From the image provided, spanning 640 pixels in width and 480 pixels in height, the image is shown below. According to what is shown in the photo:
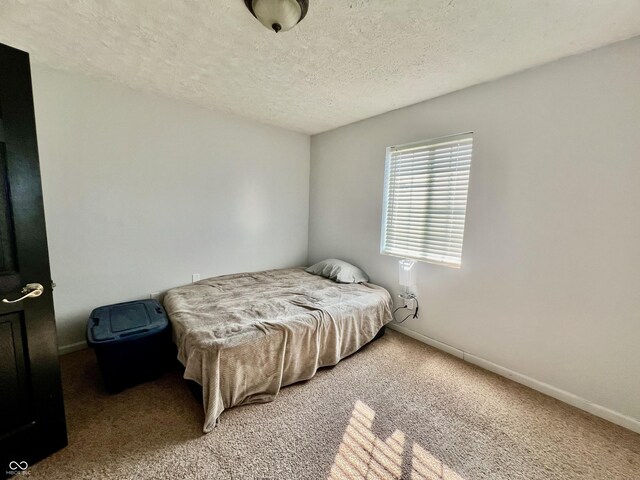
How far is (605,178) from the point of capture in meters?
1.65

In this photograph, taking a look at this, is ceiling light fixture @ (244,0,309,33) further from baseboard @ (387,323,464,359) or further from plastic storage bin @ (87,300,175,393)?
baseboard @ (387,323,464,359)

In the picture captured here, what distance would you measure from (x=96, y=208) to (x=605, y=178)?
3.94m

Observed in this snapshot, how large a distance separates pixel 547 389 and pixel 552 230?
3.97ft

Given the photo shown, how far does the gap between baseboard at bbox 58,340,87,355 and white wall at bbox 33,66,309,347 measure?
3 cm

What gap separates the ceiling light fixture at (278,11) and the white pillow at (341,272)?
7.59 feet

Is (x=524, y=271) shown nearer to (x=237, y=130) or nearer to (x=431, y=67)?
(x=431, y=67)

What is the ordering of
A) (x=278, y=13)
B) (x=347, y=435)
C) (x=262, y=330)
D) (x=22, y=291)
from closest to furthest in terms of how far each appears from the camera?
(x=22, y=291)
(x=278, y=13)
(x=347, y=435)
(x=262, y=330)

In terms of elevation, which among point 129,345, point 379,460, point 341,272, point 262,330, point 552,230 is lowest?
point 379,460

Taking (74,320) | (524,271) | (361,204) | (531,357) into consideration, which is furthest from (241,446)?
(361,204)

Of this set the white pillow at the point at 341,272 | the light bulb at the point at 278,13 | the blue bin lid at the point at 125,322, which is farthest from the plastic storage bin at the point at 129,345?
the light bulb at the point at 278,13

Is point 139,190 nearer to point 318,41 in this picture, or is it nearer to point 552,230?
point 318,41

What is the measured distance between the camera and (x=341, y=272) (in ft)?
9.95

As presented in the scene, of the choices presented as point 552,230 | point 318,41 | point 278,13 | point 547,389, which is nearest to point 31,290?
point 278,13

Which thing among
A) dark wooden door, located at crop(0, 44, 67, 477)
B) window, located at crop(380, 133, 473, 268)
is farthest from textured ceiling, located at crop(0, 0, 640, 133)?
dark wooden door, located at crop(0, 44, 67, 477)
